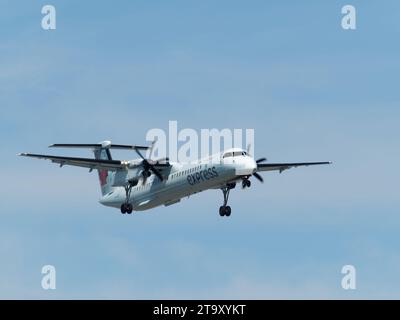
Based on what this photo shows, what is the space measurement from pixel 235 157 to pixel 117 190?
13.5m

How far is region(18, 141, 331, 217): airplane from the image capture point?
67.4m

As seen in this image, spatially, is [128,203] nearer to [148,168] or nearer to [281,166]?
[148,168]

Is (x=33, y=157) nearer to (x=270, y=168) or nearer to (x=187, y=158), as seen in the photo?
(x=187, y=158)

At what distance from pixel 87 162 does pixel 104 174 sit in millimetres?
9250

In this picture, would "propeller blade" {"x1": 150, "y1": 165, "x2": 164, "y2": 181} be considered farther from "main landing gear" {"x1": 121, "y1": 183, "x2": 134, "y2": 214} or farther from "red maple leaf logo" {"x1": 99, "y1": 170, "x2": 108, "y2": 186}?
"red maple leaf logo" {"x1": 99, "y1": 170, "x2": 108, "y2": 186}

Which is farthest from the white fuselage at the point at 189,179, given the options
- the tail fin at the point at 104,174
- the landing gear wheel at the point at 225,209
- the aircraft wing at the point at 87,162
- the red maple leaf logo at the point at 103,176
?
the red maple leaf logo at the point at 103,176

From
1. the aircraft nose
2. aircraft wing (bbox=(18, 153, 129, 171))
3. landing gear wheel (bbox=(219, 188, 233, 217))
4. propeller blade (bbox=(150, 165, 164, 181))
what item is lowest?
landing gear wheel (bbox=(219, 188, 233, 217))

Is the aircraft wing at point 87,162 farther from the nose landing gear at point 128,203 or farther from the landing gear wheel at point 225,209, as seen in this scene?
the landing gear wheel at point 225,209

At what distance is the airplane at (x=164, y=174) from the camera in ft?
221

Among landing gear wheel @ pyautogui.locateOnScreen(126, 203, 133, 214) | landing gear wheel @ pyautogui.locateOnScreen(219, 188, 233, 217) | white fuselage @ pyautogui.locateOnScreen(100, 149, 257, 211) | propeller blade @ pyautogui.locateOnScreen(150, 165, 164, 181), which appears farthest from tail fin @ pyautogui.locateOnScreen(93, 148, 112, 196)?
landing gear wheel @ pyautogui.locateOnScreen(219, 188, 233, 217)

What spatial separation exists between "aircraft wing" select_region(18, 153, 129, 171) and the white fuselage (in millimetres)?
2101
